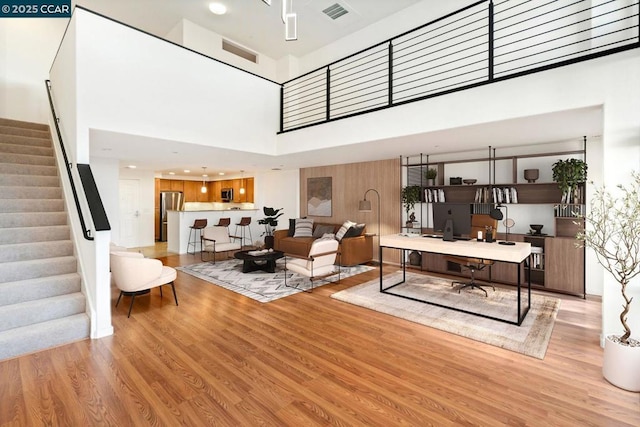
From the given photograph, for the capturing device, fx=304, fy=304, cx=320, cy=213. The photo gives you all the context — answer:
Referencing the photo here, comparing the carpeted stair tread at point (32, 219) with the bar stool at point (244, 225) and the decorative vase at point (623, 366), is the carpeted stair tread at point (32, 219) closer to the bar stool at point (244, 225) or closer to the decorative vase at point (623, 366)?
the bar stool at point (244, 225)

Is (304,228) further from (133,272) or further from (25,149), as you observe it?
(25,149)

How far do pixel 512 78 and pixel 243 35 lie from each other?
6.36 meters

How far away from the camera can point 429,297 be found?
477 cm

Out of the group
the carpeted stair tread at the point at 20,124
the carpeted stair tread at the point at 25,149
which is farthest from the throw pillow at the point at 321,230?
the carpeted stair tread at the point at 20,124

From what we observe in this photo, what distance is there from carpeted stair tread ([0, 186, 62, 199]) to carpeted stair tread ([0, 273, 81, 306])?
1579 mm

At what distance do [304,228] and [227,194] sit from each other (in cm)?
561

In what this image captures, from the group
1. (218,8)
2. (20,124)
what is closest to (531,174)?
(218,8)

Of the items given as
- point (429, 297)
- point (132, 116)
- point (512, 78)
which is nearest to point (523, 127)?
point (512, 78)

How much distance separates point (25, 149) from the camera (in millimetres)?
5066

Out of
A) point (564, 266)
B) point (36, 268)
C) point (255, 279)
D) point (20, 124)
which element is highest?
point (20, 124)

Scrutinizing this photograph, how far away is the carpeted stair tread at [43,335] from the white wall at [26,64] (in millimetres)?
6341

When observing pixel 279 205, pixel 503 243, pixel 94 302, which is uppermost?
pixel 279 205

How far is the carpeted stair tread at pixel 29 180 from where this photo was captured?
4.43 meters

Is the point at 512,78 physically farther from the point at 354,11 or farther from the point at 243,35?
the point at 243,35
